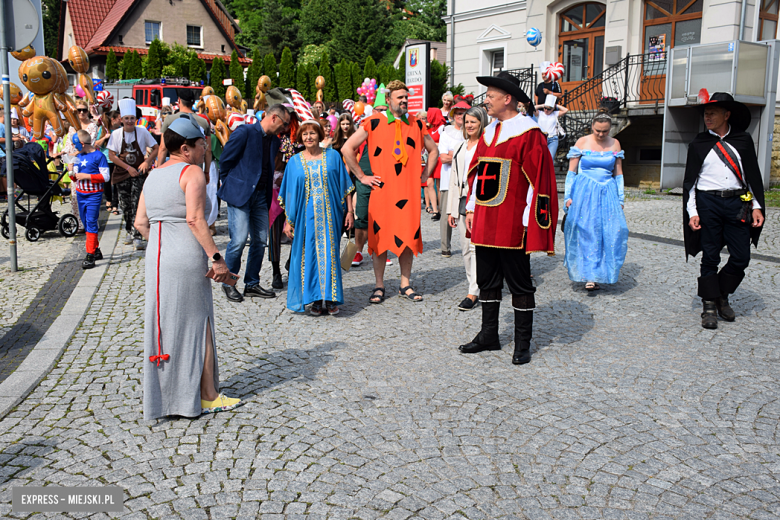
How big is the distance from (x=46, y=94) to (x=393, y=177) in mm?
9381

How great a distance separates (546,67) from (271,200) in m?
8.42

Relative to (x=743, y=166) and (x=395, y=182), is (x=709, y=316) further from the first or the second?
(x=395, y=182)

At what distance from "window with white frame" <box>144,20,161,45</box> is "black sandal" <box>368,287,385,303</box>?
4664 cm

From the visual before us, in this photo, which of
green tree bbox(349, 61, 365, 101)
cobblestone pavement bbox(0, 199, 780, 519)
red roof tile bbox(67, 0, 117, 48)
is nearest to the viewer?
cobblestone pavement bbox(0, 199, 780, 519)

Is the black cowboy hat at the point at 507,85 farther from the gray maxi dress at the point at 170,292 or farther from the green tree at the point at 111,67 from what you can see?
the green tree at the point at 111,67

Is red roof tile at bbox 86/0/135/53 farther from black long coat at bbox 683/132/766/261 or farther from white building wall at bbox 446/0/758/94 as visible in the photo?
black long coat at bbox 683/132/766/261

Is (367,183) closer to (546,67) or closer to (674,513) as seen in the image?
(674,513)

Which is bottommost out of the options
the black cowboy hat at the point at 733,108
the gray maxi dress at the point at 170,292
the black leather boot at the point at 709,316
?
the black leather boot at the point at 709,316

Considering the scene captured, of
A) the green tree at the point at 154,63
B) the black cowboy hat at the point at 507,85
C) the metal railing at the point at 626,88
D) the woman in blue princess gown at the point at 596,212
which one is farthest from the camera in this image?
the green tree at the point at 154,63

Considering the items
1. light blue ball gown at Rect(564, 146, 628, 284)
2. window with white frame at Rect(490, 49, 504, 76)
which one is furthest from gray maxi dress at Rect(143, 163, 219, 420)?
window with white frame at Rect(490, 49, 504, 76)

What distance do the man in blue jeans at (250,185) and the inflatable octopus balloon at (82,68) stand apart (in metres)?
10.0

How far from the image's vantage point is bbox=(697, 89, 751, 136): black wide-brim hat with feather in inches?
235

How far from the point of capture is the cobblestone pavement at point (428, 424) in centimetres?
327

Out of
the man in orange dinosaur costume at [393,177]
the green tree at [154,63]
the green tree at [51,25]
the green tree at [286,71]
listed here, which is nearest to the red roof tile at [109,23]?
the green tree at [154,63]
